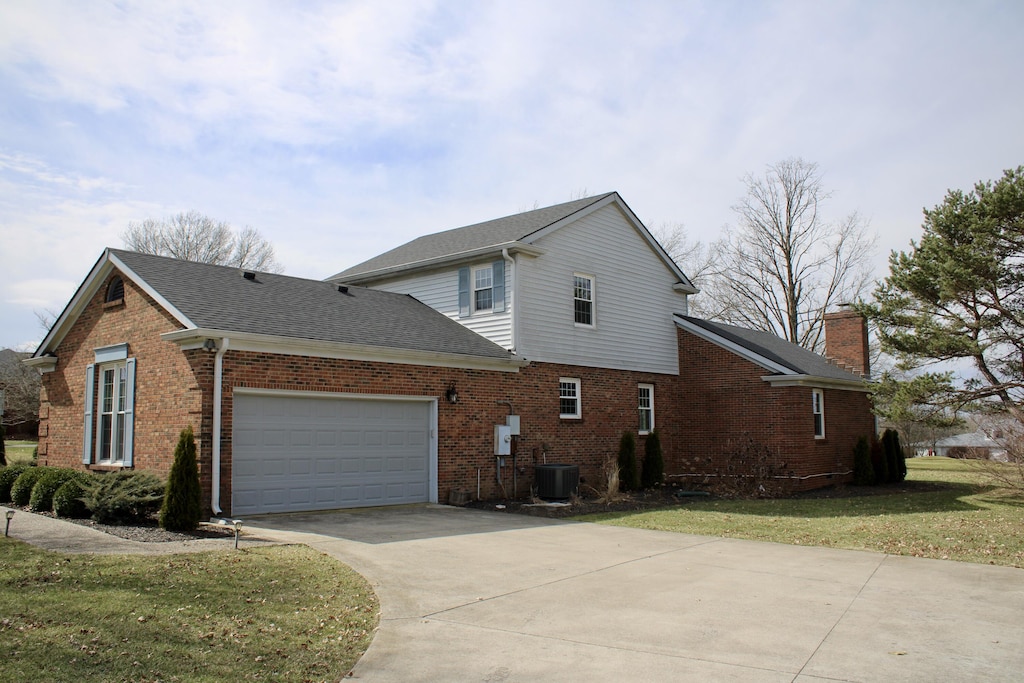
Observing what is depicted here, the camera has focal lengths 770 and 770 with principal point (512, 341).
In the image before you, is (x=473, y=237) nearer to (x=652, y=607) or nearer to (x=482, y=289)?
(x=482, y=289)

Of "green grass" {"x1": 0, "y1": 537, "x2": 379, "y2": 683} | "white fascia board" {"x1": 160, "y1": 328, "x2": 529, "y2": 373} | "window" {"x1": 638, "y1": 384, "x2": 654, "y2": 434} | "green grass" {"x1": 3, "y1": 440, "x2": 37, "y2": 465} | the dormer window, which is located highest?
the dormer window

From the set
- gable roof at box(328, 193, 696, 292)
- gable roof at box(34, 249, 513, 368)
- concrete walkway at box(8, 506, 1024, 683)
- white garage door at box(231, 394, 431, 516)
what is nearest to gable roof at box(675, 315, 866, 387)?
gable roof at box(328, 193, 696, 292)

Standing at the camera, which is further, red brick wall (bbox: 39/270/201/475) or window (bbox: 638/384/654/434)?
window (bbox: 638/384/654/434)

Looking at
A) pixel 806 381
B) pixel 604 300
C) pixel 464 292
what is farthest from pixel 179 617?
pixel 806 381

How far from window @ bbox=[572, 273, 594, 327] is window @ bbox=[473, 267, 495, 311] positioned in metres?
2.27

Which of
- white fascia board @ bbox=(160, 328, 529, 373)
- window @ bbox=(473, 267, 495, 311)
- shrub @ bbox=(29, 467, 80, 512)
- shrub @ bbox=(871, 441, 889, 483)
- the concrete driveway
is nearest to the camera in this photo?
the concrete driveway

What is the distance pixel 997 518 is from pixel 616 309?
9.95 metres

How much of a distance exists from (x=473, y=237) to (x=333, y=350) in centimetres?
793

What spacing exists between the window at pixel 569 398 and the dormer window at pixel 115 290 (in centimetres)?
997

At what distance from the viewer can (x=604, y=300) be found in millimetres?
20734

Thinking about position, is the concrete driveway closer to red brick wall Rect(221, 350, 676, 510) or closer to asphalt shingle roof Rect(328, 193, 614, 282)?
red brick wall Rect(221, 350, 676, 510)

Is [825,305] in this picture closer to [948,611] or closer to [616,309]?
[616,309]

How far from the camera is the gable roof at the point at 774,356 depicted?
21125mm

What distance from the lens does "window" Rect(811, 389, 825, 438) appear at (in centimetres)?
2247
